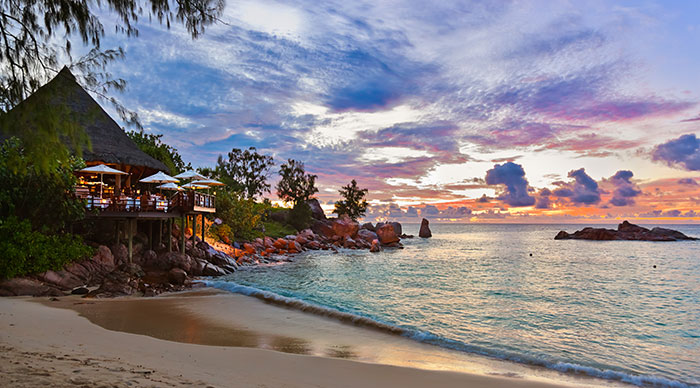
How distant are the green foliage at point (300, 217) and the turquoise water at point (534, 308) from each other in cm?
2985

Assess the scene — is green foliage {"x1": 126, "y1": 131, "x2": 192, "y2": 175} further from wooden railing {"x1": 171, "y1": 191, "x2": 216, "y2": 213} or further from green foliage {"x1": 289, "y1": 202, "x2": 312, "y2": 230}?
green foliage {"x1": 289, "y1": 202, "x2": 312, "y2": 230}

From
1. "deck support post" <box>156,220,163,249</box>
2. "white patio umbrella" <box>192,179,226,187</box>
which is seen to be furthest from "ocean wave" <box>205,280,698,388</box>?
"white patio umbrella" <box>192,179,226,187</box>

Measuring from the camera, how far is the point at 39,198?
61.6 ft

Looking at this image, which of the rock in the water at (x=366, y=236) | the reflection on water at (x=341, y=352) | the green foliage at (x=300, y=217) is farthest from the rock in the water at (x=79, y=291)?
the rock in the water at (x=366, y=236)

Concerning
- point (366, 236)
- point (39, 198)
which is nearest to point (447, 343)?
point (39, 198)

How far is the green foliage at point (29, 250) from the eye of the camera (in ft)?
54.9

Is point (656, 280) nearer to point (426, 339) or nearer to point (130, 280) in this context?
point (426, 339)

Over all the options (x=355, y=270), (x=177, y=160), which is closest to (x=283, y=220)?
(x=177, y=160)

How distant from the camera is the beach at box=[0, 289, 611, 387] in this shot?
6.63 metres

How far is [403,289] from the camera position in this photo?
2327 centimetres

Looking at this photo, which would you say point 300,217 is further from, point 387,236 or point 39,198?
point 39,198

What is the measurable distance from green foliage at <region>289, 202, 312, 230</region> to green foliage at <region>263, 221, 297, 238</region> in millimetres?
1155

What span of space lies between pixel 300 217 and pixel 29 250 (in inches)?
1881

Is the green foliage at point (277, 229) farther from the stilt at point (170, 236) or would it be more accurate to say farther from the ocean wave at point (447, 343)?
the ocean wave at point (447, 343)
